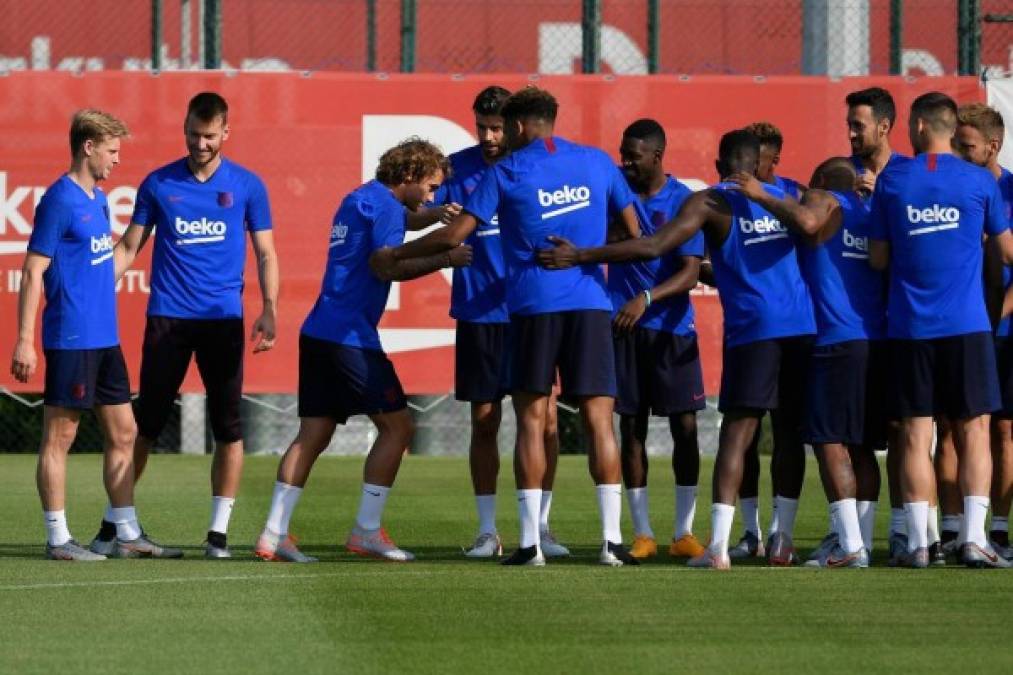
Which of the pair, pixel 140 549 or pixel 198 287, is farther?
pixel 198 287

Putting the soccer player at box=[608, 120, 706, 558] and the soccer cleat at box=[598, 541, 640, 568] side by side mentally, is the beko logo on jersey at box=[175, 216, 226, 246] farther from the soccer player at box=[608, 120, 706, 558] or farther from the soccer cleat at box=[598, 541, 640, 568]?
the soccer cleat at box=[598, 541, 640, 568]

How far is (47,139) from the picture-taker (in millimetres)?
17828

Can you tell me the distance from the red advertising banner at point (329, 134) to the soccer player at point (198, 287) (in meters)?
6.22

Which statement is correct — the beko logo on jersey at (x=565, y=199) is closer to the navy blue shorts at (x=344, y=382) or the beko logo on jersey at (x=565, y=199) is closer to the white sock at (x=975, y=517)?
the navy blue shorts at (x=344, y=382)

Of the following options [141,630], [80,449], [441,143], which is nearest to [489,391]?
[141,630]

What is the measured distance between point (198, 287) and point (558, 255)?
2110mm

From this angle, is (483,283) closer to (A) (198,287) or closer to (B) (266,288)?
(B) (266,288)

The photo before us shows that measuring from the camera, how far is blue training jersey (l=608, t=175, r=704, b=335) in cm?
1148

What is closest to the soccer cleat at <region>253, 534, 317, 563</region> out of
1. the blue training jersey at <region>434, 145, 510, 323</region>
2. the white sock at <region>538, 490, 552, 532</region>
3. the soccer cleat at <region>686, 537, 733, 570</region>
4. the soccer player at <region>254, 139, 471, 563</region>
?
the soccer player at <region>254, 139, 471, 563</region>

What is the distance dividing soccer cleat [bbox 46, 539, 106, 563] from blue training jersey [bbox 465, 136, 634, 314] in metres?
2.49

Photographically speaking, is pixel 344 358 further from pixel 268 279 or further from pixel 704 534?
pixel 704 534

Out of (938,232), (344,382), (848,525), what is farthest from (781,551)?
(344,382)

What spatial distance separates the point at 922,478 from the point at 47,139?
9.67 m

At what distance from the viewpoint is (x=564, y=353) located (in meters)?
10.4
